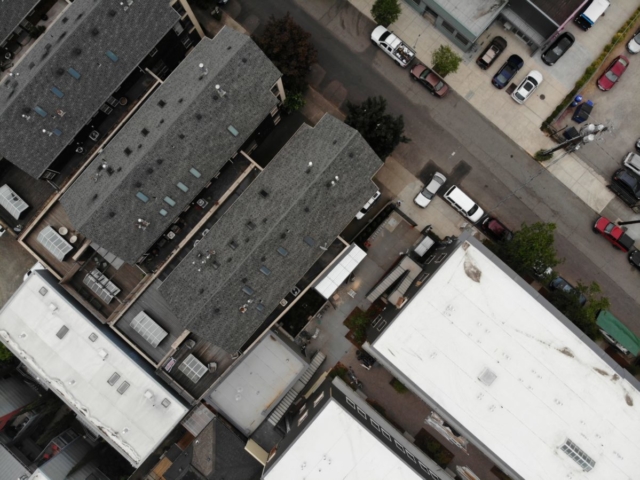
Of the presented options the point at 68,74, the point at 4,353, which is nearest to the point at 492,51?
the point at 68,74

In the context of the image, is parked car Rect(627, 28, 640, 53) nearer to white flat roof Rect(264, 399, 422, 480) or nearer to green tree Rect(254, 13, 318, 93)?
green tree Rect(254, 13, 318, 93)

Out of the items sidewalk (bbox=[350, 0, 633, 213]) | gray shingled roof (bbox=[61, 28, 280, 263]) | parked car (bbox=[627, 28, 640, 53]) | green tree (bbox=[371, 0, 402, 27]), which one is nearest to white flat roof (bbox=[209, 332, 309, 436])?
gray shingled roof (bbox=[61, 28, 280, 263])

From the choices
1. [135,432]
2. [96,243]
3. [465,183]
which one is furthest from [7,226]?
[465,183]

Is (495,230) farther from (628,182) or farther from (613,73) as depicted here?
(613,73)

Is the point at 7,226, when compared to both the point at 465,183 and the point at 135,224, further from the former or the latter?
the point at 465,183

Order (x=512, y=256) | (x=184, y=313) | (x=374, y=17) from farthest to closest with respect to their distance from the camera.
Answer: (x=374, y=17) < (x=512, y=256) < (x=184, y=313)

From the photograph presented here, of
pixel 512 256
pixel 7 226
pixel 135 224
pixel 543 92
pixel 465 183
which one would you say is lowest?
pixel 7 226

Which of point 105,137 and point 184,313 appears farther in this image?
point 105,137
